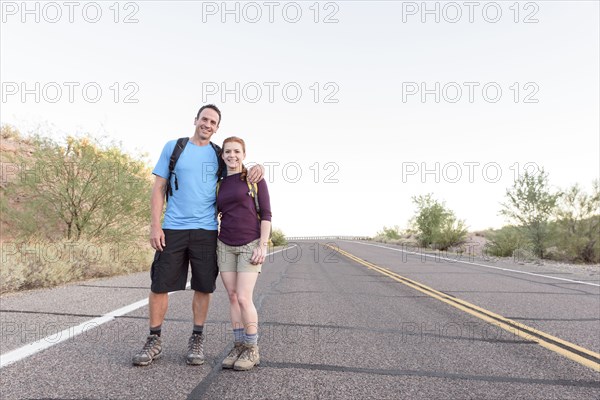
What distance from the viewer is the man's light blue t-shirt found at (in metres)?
3.70

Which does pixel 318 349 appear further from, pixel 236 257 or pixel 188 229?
pixel 188 229

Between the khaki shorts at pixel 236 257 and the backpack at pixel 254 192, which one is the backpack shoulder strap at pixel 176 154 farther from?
the khaki shorts at pixel 236 257

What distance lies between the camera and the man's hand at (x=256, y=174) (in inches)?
143

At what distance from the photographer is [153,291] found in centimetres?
360

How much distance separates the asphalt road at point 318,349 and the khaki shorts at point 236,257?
2.68 feet

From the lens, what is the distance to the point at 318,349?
4102mm

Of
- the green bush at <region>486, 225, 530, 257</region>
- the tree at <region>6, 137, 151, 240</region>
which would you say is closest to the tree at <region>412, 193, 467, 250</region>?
the green bush at <region>486, 225, 530, 257</region>

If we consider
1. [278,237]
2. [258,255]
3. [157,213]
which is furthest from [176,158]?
[278,237]

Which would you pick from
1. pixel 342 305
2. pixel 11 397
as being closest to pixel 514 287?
Result: pixel 342 305

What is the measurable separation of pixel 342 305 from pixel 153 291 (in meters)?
3.71

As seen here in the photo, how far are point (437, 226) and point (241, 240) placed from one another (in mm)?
31236

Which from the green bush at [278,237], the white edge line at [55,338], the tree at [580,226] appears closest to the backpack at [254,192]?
the white edge line at [55,338]

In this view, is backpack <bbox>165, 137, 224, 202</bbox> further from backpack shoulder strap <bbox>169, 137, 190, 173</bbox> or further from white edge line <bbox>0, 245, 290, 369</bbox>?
white edge line <bbox>0, 245, 290, 369</bbox>

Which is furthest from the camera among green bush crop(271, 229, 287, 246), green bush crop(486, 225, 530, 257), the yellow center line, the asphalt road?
green bush crop(271, 229, 287, 246)
